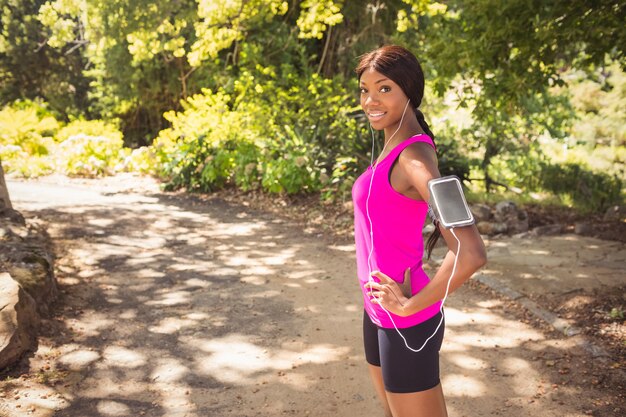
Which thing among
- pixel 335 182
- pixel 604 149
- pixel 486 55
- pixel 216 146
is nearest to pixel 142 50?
pixel 216 146

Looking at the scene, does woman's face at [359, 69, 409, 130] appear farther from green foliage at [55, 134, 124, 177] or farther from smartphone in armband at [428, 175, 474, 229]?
green foliage at [55, 134, 124, 177]

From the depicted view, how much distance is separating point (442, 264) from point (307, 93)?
11.2 meters

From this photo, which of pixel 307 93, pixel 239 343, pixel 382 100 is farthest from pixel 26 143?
pixel 382 100

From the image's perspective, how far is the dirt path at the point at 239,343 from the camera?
3.81 meters

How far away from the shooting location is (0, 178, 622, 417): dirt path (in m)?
3.81

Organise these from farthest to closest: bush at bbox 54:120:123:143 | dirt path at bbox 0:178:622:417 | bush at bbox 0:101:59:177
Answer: bush at bbox 54:120:123:143 → bush at bbox 0:101:59:177 → dirt path at bbox 0:178:622:417

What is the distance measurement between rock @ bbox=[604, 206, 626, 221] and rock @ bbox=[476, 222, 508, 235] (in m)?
2.13

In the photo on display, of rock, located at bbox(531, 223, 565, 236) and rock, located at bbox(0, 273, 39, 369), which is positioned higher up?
rock, located at bbox(0, 273, 39, 369)

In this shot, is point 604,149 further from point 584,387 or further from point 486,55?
point 584,387

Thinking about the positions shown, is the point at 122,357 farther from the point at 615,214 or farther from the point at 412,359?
the point at 615,214

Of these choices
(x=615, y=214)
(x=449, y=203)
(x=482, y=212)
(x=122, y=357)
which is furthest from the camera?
(x=615, y=214)

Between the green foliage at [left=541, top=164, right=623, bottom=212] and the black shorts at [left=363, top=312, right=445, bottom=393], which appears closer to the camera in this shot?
the black shorts at [left=363, top=312, right=445, bottom=393]

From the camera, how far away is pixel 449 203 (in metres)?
1.72

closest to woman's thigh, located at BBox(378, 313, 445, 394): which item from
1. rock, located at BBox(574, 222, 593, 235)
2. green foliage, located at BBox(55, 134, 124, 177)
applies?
rock, located at BBox(574, 222, 593, 235)
